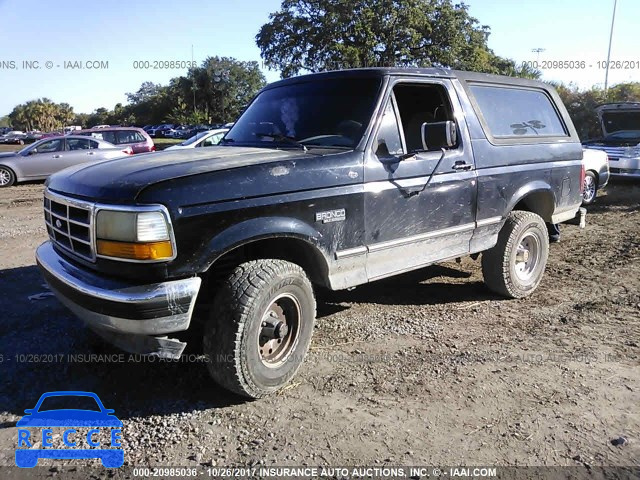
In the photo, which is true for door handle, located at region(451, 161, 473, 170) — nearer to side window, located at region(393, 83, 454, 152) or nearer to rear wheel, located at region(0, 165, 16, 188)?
side window, located at region(393, 83, 454, 152)

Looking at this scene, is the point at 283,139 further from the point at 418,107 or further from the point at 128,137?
the point at 128,137

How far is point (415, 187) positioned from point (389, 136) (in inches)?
17.6

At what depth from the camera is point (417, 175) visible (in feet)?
13.1

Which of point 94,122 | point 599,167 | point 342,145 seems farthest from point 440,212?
point 94,122

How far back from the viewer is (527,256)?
5.40 meters

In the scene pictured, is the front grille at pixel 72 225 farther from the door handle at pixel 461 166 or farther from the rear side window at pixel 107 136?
the rear side window at pixel 107 136

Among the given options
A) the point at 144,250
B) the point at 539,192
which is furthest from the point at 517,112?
the point at 144,250

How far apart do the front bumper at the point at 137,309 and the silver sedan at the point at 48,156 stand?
12.9 meters

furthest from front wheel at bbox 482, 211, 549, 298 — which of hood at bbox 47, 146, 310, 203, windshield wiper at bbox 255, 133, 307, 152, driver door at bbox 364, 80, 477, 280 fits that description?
hood at bbox 47, 146, 310, 203

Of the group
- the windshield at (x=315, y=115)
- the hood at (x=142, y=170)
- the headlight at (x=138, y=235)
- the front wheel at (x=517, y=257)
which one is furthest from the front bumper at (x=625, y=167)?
the headlight at (x=138, y=235)

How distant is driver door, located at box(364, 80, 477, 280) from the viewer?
12.4 ft

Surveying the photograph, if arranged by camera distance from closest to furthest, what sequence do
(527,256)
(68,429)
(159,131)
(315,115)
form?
1. (68,429)
2. (315,115)
3. (527,256)
4. (159,131)

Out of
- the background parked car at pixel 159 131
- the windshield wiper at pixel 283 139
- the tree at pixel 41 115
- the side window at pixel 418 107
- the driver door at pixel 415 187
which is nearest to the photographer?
the driver door at pixel 415 187

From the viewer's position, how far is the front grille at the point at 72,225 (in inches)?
120
